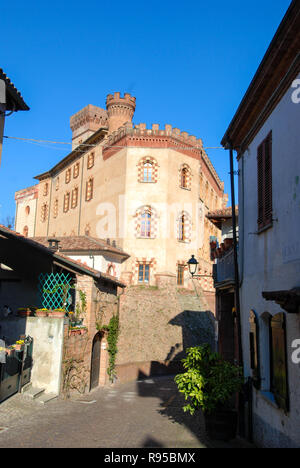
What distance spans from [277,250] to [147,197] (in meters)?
22.7

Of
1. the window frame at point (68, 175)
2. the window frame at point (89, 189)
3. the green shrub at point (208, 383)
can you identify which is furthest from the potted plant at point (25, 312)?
the window frame at point (68, 175)

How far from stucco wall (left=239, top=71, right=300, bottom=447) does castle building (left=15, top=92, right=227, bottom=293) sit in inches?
765

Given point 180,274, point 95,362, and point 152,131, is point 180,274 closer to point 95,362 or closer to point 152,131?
point 152,131

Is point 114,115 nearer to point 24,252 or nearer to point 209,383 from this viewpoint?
point 24,252

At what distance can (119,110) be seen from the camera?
3522 cm

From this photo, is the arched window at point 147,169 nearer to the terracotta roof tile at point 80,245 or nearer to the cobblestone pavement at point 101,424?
the terracotta roof tile at point 80,245

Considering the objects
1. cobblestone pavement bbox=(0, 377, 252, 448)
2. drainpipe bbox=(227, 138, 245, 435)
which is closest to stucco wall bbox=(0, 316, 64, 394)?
cobblestone pavement bbox=(0, 377, 252, 448)

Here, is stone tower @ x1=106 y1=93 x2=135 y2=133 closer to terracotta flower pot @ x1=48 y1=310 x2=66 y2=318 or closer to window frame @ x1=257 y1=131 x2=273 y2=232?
terracotta flower pot @ x1=48 y1=310 x2=66 y2=318

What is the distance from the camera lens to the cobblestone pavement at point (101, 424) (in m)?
8.91

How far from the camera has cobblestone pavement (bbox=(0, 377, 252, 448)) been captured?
→ 8.91 m

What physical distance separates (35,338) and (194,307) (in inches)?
632

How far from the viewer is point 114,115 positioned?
3519 cm

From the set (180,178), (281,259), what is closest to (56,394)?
(281,259)

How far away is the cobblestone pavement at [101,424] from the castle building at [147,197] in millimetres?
15000
